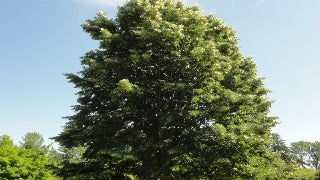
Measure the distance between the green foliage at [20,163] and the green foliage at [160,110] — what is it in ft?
11.3

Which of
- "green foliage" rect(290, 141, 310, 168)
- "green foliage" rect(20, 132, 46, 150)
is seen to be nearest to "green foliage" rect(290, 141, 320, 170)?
"green foliage" rect(290, 141, 310, 168)

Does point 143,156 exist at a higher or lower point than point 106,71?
lower

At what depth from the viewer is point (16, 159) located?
18.4 metres

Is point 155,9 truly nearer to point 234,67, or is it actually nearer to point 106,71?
point 106,71

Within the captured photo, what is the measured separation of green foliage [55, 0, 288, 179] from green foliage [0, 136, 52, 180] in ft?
11.3

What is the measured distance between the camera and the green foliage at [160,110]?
15734 mm

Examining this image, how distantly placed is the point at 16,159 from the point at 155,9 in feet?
39.2

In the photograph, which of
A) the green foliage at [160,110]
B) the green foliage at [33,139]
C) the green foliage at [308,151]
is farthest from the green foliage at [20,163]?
the green foliage at [308,151]

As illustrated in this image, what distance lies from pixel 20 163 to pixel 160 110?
8.96 metres

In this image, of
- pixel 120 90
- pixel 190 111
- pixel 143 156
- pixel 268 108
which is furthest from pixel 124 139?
pixel 268 108

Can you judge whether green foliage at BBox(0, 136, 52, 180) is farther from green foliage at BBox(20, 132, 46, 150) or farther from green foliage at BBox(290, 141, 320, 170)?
green foliage at BBox(290, 141, 320, 170)

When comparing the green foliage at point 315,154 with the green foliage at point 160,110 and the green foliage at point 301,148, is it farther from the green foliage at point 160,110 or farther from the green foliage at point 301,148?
the green foliage at point 160,110

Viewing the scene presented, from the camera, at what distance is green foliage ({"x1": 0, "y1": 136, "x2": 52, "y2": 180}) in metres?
17.7

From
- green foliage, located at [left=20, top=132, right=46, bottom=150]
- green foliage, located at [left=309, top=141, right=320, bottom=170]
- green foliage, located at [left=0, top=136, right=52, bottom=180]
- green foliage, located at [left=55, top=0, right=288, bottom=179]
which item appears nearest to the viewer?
green foliage, located at [left=55, top=0, right=288, bottom=179]
